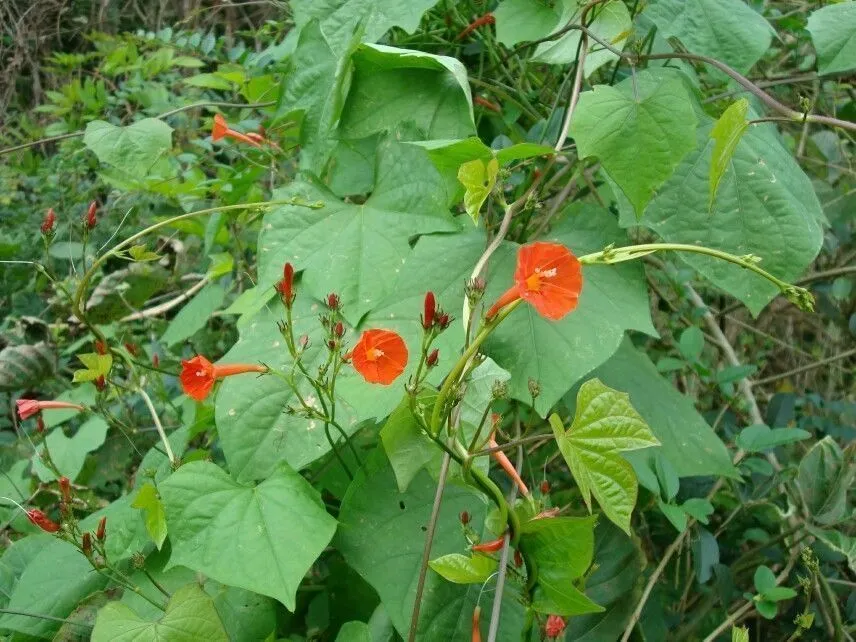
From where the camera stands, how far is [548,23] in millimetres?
1229

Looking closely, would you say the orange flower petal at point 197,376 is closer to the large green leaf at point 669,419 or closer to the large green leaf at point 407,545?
the large green leaf at point 407,545

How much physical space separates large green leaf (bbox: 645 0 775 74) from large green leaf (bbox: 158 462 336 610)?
2.53ft

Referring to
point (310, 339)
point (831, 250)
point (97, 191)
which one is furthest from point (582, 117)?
point (97, 191)

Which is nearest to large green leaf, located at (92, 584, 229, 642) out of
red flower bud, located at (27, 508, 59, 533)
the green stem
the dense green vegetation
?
the dense green vegetation

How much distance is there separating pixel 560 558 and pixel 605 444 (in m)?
0.13

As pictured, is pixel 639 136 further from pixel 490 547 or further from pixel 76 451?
pixel 76 451

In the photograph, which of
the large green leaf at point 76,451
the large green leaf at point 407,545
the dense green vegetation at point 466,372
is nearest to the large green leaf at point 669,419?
the dense green vegetation at point 466,372

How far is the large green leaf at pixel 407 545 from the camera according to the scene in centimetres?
95

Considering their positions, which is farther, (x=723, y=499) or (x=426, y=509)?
(x=723, y=499)

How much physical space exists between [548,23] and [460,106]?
0.21 m

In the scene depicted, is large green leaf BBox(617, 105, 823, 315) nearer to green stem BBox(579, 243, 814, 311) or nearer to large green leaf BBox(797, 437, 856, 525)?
green stem BBox(579, 243, 814, 311)

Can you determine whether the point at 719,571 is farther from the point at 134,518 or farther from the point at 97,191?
the point at 97,191

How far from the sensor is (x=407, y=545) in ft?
3.22

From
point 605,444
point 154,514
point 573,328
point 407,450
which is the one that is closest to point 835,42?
point 573,328
